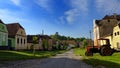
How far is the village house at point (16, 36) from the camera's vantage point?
72.0 m

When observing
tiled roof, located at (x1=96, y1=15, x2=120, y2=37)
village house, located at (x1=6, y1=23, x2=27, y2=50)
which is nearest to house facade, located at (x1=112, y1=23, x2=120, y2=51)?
tiled roof, located at (x1=96, y1=15, x2=120, y2=37)

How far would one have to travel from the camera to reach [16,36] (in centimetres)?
7369

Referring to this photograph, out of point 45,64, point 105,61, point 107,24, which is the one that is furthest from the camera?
point 107,24

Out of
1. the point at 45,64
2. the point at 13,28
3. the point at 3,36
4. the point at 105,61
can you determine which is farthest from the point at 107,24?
the point at 45,64

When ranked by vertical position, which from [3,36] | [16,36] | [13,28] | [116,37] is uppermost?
[13,28]

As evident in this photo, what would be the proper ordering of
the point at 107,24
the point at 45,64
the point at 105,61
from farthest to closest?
the point at 107,24, the point at 105,61, the point at 45,64

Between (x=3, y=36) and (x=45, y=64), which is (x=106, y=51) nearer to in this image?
(x=45, y=64)

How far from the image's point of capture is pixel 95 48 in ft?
129

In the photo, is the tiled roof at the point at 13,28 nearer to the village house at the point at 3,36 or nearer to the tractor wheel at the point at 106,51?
the village house at the point at 3,36

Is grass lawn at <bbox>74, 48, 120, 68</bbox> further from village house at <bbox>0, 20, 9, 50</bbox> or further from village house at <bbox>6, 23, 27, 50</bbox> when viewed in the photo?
village house at <bbox>6, 23, 27, 50</bbox>

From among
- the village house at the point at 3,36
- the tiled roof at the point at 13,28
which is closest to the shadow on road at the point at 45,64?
the village house at the point at 3,36

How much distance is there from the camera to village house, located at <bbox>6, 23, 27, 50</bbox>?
236 ft

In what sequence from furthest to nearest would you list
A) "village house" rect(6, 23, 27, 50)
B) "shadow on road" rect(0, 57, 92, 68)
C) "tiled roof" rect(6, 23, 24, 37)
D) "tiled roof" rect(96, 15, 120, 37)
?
"tiled roof" rect(96, 15, 120, 37), "tiled roof" rect(6, 23, 24, 37), "village house" rect(6, 23, 27, 50), "shadow on road" rect(0, 57, 92, 68)

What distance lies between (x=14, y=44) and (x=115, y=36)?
91.5 ft
